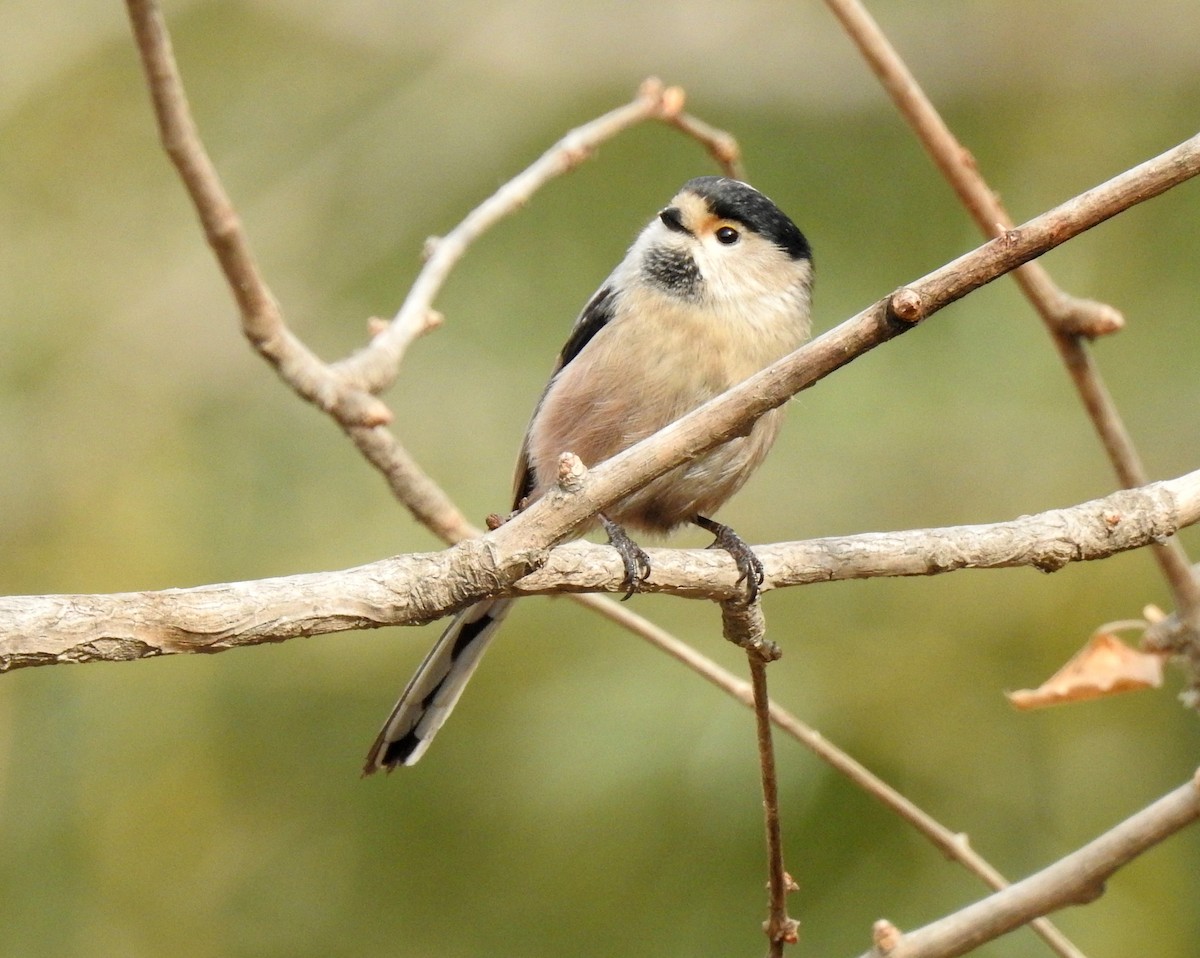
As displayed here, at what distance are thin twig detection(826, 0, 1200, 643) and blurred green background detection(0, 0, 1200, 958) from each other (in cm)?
178

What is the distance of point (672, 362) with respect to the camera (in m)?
3.27

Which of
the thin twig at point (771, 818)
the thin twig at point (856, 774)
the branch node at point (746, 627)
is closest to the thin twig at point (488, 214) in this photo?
the thin twig at point (856, 774)

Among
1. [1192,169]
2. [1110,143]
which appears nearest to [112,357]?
[1110,143]

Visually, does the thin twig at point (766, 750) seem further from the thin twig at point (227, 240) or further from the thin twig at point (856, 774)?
the thin twig at point (227, 240)

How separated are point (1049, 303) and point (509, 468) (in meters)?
3.30

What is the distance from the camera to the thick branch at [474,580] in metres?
1.66

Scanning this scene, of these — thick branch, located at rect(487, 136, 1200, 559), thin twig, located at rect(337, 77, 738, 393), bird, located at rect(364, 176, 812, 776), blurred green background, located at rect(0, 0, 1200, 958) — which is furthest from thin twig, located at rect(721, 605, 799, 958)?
blurred green background, located at rect(0, 0, 1200, 958)

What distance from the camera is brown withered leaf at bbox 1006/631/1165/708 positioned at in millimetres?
2555

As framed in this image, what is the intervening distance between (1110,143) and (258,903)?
482 centimetres

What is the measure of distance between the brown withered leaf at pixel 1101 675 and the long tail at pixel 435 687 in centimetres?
118

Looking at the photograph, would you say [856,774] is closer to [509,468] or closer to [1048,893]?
[1048,893]

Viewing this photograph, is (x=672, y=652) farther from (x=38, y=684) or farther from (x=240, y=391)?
(x=240, y=391)

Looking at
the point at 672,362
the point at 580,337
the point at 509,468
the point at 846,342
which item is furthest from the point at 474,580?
the point at 509,468

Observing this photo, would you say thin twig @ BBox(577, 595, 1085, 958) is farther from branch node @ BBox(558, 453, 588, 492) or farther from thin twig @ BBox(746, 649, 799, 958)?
branch node @ BBox(558, 453, 588, 492)
